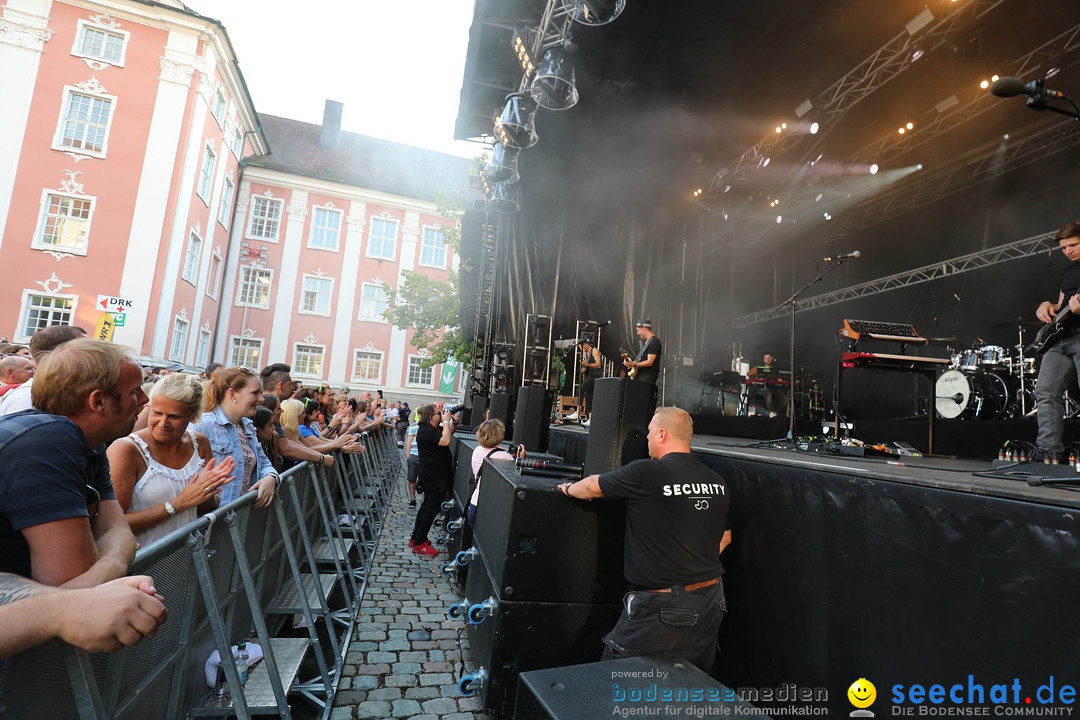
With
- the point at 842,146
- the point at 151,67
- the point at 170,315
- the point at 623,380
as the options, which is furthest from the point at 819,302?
the point at 151,67

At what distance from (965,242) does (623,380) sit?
10.7 metres

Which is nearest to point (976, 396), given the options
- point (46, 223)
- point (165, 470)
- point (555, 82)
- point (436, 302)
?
point (555, 82)

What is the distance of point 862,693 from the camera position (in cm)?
207

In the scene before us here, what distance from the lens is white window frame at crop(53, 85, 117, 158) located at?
1903cm

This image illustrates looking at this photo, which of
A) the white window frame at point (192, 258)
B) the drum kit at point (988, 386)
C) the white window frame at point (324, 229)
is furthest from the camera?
the white window frame at point (324, 229)

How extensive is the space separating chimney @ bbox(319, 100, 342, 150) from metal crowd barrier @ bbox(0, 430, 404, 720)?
111 ft

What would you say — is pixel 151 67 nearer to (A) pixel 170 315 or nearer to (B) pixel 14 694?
(A) pixel 170 315

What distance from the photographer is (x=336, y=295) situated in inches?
1126

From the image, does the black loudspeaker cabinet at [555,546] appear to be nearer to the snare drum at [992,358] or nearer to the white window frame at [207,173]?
the snare drum at [992,358]

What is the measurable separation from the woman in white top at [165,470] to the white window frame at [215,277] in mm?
25528

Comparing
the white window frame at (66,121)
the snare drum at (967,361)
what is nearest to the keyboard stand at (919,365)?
the snare drum at (967,361)

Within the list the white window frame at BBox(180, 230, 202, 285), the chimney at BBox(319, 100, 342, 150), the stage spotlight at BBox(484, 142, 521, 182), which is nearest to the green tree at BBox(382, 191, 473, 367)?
the white window frame at BBox(180, 230, 202, 285)

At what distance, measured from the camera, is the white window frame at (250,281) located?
27.1 metres

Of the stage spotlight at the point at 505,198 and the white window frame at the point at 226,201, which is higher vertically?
the white window frame at the point at 226,201
